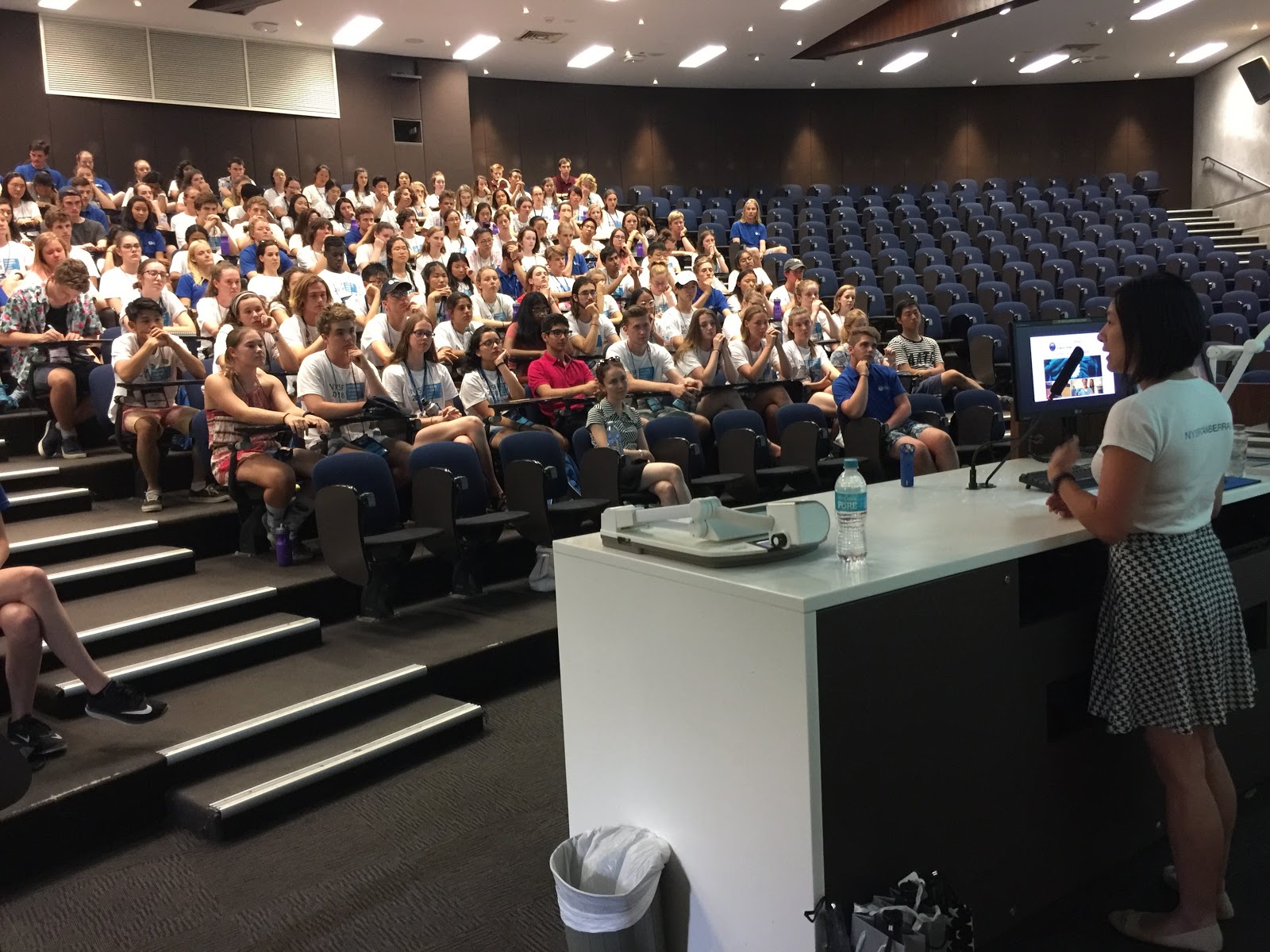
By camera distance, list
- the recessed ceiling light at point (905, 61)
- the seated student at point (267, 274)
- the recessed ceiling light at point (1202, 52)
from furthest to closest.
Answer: the recessed ceiling light at point (1202, 52) → the recessed ceiling light at point (905, 61) → the seated student at point (267, 274)

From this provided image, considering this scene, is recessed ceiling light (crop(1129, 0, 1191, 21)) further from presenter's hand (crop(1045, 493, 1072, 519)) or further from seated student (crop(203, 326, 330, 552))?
presenter's hand (crop(1045, 493, 1072, 519))

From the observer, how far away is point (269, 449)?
14.5 ft

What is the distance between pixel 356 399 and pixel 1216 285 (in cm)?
981

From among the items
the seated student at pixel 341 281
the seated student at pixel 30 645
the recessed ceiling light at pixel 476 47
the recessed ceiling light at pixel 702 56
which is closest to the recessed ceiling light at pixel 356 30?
the recessed ceiling light at pixel 476 47

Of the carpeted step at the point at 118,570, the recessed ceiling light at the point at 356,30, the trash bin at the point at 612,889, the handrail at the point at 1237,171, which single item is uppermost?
the recessed ceiling light at the point at 356,30

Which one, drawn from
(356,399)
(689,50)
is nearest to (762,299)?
(356,399)

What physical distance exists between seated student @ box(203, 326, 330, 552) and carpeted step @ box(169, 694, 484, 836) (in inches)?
49.2

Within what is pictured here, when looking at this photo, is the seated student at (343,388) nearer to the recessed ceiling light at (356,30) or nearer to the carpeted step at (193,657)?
the carpeted step at (193,657)

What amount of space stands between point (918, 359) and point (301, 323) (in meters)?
3.80

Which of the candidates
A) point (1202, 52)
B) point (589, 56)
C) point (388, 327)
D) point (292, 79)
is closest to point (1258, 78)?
point (1202, 52)

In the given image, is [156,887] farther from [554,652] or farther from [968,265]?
[968,265]

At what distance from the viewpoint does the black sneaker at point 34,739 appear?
9.29ft

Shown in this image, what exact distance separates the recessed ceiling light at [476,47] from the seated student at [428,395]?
27.9 ft

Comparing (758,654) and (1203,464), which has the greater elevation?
(1203,464)
